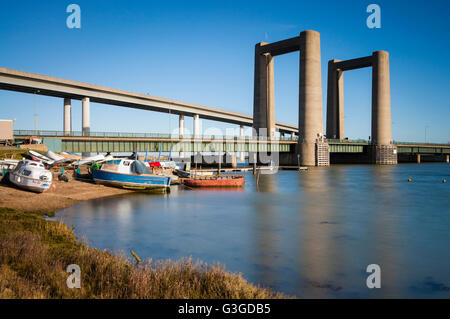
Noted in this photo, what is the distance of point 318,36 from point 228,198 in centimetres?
9774

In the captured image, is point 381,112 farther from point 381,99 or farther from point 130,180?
point 130,180

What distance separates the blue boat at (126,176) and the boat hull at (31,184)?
39.8 ft

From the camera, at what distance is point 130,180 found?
47.8 meters

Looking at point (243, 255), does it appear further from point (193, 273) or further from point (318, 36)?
point (318, 36)

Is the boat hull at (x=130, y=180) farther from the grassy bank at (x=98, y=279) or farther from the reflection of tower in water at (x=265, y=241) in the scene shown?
the grassy bank at (x=98, y=279)

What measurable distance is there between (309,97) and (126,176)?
293ft

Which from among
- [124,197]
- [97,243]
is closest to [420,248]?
[97,243]

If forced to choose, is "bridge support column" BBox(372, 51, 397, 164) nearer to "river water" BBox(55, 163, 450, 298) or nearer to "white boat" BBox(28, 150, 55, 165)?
"river water" BBox(55, 163, 450, 298)

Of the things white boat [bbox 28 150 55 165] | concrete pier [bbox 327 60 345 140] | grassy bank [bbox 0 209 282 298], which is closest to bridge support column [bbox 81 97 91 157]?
white boat [bbox 28 150 55 165]

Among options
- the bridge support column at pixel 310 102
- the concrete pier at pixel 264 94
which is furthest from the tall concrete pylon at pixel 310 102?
the concrete pier at pixel 264 94

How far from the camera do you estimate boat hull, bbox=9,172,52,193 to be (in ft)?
114

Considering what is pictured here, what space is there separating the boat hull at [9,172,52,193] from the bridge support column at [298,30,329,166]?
98.9 m

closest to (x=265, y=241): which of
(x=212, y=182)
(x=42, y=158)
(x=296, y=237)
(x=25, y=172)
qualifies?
(x=296, y=237)

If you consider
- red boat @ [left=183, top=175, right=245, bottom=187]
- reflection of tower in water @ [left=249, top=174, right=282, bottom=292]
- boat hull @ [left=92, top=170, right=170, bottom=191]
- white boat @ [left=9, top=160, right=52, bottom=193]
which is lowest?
reflection of tower in water @ [left=249, top=174, right=282, bottom=292]
